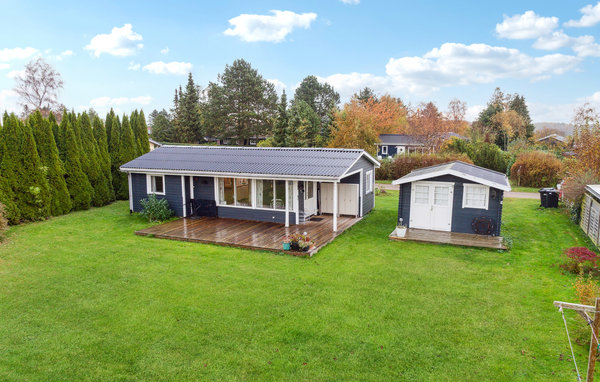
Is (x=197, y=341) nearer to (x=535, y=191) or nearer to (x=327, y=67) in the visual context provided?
(x=535, y=191)

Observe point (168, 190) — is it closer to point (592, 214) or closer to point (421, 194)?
point (421, 194)

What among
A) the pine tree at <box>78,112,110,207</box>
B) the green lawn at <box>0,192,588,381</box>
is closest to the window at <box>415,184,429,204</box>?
the green lawn at <box>0,192,588,381</box>

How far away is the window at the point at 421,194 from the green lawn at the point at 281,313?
2.07m

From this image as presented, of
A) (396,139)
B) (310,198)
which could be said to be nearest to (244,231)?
(310,198)

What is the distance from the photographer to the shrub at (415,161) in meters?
24.6

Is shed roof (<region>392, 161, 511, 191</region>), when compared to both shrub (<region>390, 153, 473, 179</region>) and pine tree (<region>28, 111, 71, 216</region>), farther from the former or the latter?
pine tree (<region>28, 111, 71, 216</region>)

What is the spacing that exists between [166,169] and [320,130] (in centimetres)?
3447

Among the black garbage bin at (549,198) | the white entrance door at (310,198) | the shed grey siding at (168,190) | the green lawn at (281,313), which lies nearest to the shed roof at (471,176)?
the green lawn at (281,313)

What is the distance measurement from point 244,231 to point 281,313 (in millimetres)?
6151

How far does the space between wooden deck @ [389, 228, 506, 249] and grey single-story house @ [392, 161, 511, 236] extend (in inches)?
9.0

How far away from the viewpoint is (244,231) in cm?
1268

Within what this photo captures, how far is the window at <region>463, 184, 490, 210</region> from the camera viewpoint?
11.6 m

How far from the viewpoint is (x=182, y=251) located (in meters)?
10.8

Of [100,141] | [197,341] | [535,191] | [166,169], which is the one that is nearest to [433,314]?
[197,341]
